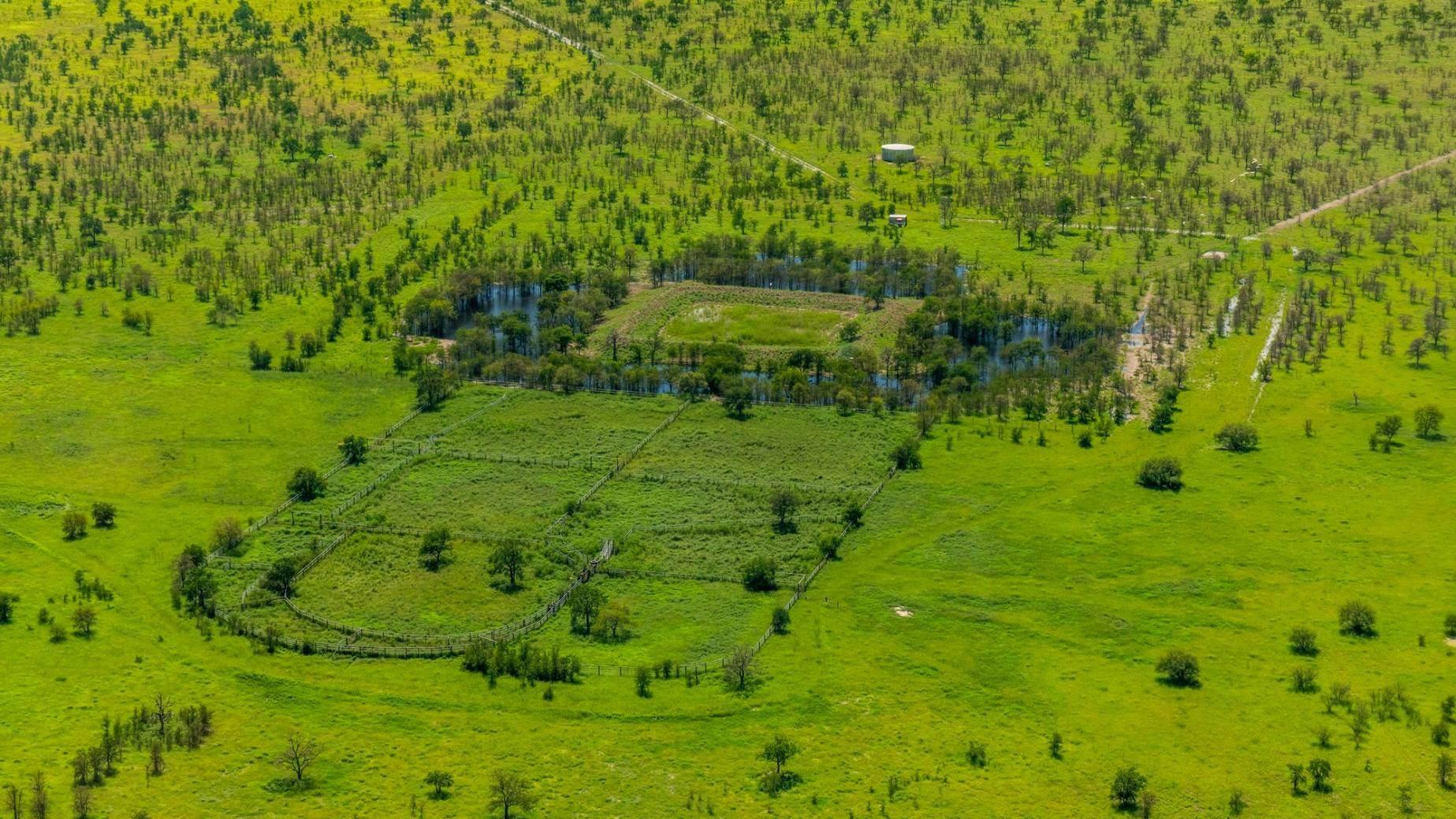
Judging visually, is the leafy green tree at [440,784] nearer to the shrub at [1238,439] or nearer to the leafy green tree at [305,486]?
the leafy green tree at [305,486]

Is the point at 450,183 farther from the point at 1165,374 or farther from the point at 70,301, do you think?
the point at 1165,374

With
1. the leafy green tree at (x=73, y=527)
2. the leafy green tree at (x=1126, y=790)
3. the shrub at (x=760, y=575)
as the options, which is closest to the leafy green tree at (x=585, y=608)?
the shrub at (x=760, y=575)

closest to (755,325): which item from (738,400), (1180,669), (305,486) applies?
(738,400)

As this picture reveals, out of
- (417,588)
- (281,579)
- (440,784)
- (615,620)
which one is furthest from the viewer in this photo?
(417,588)

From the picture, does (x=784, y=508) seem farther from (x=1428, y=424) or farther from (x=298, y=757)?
(x=1428, y=424)

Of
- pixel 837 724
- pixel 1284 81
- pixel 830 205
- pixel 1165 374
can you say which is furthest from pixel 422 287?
pixel 1284 81

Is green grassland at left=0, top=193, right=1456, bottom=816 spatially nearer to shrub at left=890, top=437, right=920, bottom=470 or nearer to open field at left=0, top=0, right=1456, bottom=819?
open field at left=0, top=0, right=1456, bottom=819
